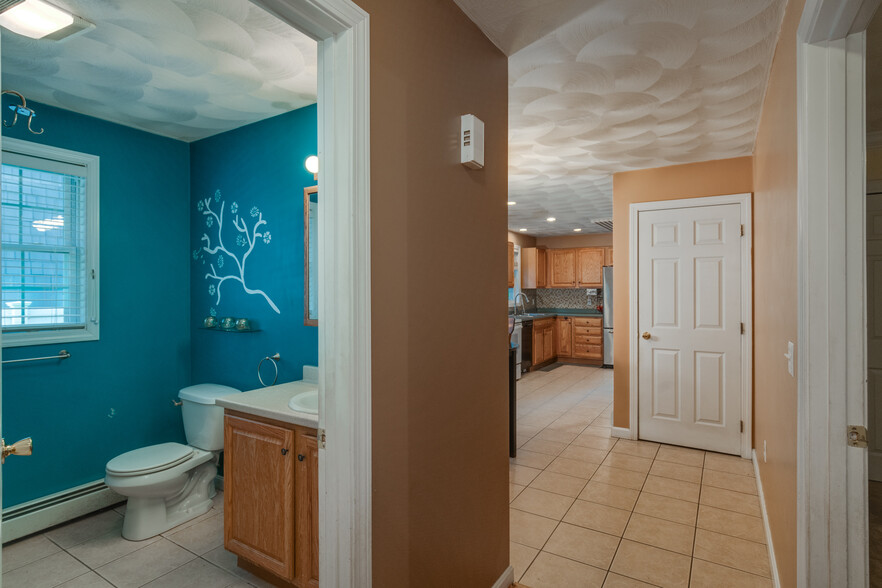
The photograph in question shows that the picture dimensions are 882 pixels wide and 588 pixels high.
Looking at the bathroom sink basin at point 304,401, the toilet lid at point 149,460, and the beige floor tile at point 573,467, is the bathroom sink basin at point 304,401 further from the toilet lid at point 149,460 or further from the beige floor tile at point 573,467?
the beige floor tile at point 573,467

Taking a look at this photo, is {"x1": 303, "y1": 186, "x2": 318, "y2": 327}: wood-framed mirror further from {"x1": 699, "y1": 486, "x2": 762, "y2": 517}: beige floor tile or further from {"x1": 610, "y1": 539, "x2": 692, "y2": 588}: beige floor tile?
{"x1": 699, "y1": 486, "x2": 762, "y2": 517}: beige floor tile

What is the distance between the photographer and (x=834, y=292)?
1.39 m

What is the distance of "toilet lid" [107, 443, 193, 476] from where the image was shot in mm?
2527

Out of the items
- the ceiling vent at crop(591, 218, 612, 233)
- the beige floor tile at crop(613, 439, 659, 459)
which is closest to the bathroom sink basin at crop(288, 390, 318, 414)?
the beige floor tile at crop(613, 439, 659, 459)

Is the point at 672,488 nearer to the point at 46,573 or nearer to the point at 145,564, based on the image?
Answer: the point at 145,564

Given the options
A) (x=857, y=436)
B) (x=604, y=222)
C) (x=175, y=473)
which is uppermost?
(x=604, y=222)

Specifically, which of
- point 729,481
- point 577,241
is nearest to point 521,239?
point 577,241

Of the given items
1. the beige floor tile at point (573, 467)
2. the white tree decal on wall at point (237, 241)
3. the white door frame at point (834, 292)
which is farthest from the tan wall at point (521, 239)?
the white door frame at point (834, 292)

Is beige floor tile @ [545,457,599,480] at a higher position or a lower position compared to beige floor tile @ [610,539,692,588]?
higher

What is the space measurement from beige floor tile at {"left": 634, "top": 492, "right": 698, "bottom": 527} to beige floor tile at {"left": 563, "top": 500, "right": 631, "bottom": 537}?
0.15 m

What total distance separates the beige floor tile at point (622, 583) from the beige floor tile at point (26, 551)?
280 centimetres

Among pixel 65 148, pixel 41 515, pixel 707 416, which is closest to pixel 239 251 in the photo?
pixel 65 148

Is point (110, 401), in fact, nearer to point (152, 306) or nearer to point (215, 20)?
point (152, 306)

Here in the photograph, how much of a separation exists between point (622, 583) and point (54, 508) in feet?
10.1
